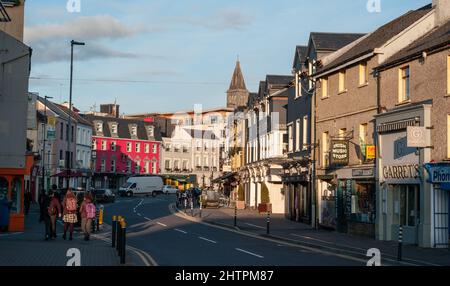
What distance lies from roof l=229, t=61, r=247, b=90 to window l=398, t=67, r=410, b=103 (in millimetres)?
115276

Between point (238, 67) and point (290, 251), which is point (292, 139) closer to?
point (290, 251)

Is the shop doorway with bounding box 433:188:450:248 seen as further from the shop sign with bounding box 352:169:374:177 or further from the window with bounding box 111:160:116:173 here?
the window with bounding box 111:160:116:173

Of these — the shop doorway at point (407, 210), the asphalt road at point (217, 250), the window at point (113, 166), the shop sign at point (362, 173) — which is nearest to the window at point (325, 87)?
the shop sign at point (362, 173)

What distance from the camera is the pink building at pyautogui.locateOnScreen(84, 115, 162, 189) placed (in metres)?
107

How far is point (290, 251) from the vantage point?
24375 mm

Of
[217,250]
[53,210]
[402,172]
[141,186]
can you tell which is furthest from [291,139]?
[141,186]

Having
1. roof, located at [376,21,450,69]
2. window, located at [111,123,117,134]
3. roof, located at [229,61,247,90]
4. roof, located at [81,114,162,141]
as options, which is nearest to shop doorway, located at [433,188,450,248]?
roof, located at [376,21,450,69]

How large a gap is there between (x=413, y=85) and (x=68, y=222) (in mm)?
14557

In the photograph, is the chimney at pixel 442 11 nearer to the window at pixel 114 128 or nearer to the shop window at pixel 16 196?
the shop window at pixel 16 196

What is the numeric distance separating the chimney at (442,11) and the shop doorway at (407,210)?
25.3 ft

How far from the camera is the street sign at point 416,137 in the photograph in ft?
85.7

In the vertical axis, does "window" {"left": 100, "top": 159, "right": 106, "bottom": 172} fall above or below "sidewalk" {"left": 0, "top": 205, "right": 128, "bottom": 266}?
above

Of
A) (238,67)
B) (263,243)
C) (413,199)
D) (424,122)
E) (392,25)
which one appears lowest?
(263,243)

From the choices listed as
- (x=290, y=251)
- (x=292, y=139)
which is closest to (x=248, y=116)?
(x=292, y=139)
